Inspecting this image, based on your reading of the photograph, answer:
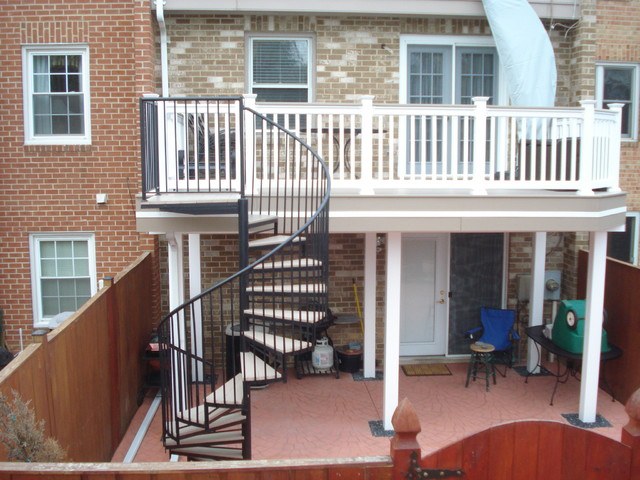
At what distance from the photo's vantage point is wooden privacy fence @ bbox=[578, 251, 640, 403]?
23.3ft

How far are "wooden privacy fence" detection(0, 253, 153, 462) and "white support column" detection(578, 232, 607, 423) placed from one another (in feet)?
17.1

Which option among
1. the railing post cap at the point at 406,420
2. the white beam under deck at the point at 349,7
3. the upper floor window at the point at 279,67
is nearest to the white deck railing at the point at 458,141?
the upper floor window at the point at 279,67

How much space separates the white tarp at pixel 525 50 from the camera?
7.62 meters

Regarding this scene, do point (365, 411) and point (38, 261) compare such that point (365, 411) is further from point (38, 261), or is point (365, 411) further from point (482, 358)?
point (38, 261)

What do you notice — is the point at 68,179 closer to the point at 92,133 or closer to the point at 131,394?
the point at 92,133

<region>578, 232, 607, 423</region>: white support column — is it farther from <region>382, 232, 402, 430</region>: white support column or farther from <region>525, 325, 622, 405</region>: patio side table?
<region>382, 232, 402, 430</region>: white support column

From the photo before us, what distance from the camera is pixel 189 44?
8.04 metres

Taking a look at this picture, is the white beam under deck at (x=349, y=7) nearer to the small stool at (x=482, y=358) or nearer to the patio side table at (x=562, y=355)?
the patio side table at (x=562, y=355)

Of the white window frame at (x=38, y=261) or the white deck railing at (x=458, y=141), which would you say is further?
the white window frame at (x=38, y=261)

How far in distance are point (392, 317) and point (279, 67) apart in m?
3.99

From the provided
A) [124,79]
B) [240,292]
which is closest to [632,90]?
[240,292]

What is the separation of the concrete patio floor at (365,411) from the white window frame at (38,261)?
6.61 feet

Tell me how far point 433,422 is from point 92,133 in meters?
5.83

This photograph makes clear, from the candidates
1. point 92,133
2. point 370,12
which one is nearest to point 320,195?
point 370,12
